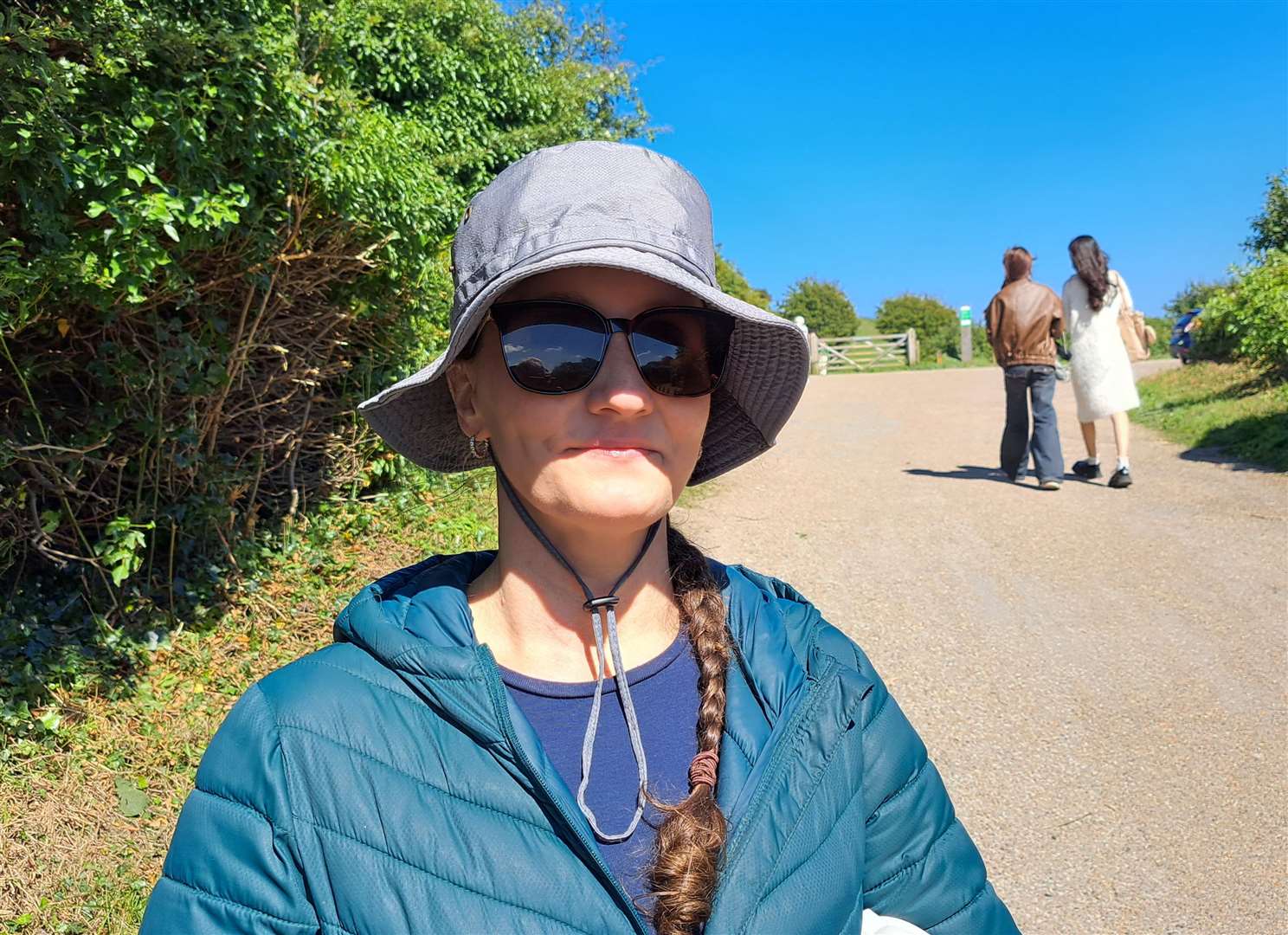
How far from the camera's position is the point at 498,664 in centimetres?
153

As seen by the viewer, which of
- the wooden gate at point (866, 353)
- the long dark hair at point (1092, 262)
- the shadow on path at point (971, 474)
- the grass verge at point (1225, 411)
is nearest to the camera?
the long dark hair at point (1092, 262)

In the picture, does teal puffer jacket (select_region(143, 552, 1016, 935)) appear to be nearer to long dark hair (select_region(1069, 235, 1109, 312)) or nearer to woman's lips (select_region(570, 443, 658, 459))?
woman's lips (select_region(570, 443, 658, 459))

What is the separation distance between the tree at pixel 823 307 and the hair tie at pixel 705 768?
37.0m

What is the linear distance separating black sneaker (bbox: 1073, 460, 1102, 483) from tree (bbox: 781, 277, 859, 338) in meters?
29.4

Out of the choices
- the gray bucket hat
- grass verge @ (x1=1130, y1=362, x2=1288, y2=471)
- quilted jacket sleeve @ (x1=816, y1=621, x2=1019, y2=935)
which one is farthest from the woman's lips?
grass verge @ (x1=1130, y1=362, x2=1288, y2=471)

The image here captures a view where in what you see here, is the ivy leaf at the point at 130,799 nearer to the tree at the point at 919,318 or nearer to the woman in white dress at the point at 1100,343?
the woman in white dress at the point at 1100,343

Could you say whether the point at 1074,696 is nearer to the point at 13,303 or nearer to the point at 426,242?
the point at 426,242

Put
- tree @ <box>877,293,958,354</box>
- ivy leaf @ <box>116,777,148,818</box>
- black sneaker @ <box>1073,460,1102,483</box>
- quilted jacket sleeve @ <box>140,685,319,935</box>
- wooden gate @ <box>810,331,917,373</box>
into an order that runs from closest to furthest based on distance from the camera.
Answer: quilted jacket sleeve @ <box>140,685,319,935</box> < ivy leaf @ <box>116,777,148,818</box> < black sneaker @ <box>1073,460,1102,483</box> < wooden gate @ <box>810,331,917,373</box> < tree @ <box>877,293,958,354</box>

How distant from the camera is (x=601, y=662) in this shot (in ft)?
4.95

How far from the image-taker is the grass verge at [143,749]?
9.87ft

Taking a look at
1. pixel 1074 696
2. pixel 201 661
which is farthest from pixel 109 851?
pixel 1074 696

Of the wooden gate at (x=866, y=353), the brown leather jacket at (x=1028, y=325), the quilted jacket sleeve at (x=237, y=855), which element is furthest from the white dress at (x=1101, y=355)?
the wooden gate at (x=866, y=353)

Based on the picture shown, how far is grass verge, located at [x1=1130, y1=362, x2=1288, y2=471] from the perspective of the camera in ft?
29.8

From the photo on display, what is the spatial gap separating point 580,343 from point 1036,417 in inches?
299
